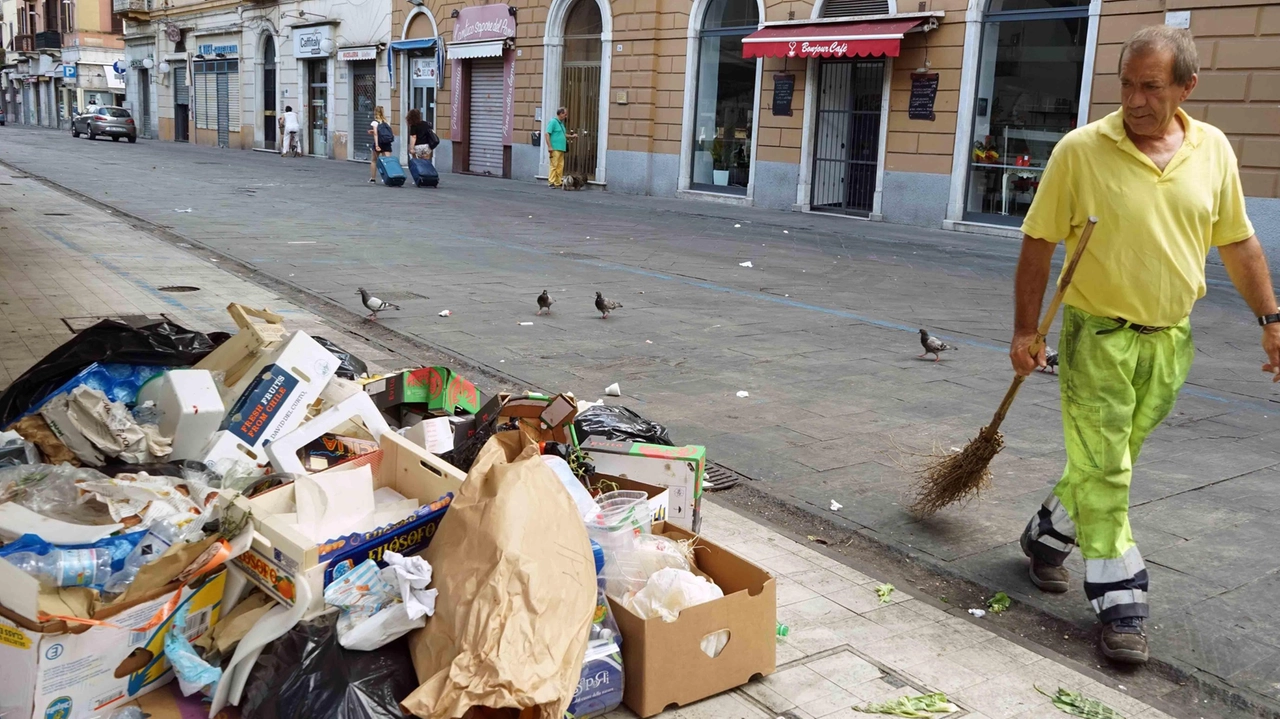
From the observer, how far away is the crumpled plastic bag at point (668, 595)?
2955 mm

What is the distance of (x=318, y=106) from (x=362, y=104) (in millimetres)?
3550

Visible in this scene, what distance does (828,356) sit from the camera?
749 cm

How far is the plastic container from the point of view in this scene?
11.9 ft

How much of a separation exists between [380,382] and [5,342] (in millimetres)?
3263

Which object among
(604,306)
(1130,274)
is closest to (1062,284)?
(1130,274)

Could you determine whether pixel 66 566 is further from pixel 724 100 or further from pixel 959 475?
pixel 724 100

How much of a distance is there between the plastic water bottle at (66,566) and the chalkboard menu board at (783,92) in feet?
60.2

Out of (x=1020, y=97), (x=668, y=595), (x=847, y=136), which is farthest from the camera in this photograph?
(x=847, y=136)

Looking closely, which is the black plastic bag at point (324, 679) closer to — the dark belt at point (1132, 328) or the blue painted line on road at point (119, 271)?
the dark belt at point (1132, 328)

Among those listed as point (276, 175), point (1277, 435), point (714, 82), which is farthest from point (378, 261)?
point (276, 175)

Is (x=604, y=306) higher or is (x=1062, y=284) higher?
(x=1062, y=284)

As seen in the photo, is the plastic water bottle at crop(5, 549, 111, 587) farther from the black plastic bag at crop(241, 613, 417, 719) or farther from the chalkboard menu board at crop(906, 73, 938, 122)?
the chalkboard menu board at crop(906, 73, 938, 122)

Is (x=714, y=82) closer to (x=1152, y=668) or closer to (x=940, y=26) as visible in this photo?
(x=940, y=26)

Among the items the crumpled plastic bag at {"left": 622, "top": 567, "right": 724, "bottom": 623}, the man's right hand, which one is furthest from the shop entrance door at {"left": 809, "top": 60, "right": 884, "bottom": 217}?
the crumpled plastic bag at {"left": 622, "top": 567, "right": 724, "bottom": 623}
